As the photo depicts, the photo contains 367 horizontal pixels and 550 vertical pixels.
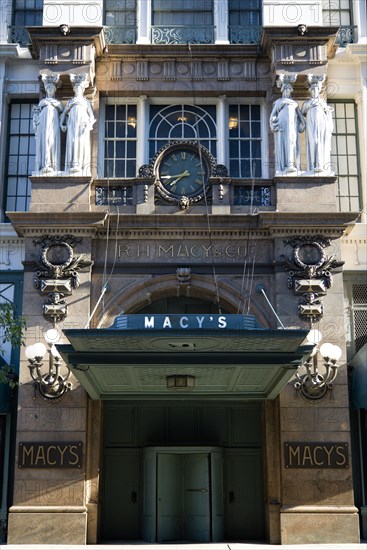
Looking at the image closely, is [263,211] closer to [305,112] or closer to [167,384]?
[305,112]

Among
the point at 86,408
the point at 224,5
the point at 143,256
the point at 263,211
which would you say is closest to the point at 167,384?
the point at 86,408

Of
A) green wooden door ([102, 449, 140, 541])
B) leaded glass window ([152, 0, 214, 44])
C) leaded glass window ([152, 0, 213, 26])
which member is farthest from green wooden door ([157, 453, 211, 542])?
leaded glass window ([152, 0, 213, 26])

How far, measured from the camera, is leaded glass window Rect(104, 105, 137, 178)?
22828 mm

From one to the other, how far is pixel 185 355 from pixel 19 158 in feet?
28.7

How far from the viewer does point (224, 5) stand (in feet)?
77.9

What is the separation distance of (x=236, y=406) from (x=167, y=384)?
14.2 feet

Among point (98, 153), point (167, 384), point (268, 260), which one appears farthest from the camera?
point (98, 153)

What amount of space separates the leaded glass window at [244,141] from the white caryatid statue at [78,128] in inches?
150

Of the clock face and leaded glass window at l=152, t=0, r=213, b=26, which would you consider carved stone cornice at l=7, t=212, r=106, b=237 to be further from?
leaded glass window at l=152, t=0, r=213, b=26

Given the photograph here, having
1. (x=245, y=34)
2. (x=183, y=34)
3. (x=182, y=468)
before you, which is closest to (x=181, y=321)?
(x=182, y=468)

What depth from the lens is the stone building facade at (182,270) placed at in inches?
770

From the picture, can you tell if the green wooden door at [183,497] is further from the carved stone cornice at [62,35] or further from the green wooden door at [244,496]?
the carved stone cornice at [62,35]

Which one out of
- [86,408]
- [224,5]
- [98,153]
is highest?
[224,5]

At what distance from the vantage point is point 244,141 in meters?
23.1
